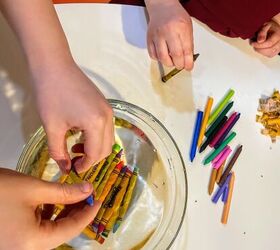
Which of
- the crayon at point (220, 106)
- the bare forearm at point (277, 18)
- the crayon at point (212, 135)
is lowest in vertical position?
the crayon at point (212, 135)

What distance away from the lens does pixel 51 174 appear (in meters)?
0.63

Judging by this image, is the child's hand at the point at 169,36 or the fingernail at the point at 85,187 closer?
the fingernail at the point at 85,187

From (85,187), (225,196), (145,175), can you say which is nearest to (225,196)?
(225,196)

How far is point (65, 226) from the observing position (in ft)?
1.60

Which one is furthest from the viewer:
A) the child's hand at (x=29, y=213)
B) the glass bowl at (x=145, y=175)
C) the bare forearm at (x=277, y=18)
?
the bare forearm at (x=277, y=18)

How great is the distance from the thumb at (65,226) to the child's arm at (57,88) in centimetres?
6

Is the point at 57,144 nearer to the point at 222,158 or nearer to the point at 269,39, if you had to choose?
the point at 222,158

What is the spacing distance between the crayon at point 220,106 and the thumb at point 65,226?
0.68 feet

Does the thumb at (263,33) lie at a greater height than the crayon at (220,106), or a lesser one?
greater

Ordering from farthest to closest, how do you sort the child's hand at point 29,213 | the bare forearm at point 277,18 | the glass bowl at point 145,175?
the bare forearm at point 277,18 → the glass bowl at point 145,175 → the child's hand at point 29,213

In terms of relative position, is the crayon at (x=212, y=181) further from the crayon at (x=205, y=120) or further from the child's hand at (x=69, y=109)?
the child's hand at (x=69, y=109)

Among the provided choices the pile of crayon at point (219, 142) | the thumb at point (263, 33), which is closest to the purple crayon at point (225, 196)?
the pile of crayon at point (219, 142)

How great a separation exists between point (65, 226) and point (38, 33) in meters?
0.21

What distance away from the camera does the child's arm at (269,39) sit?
69 centimetres
